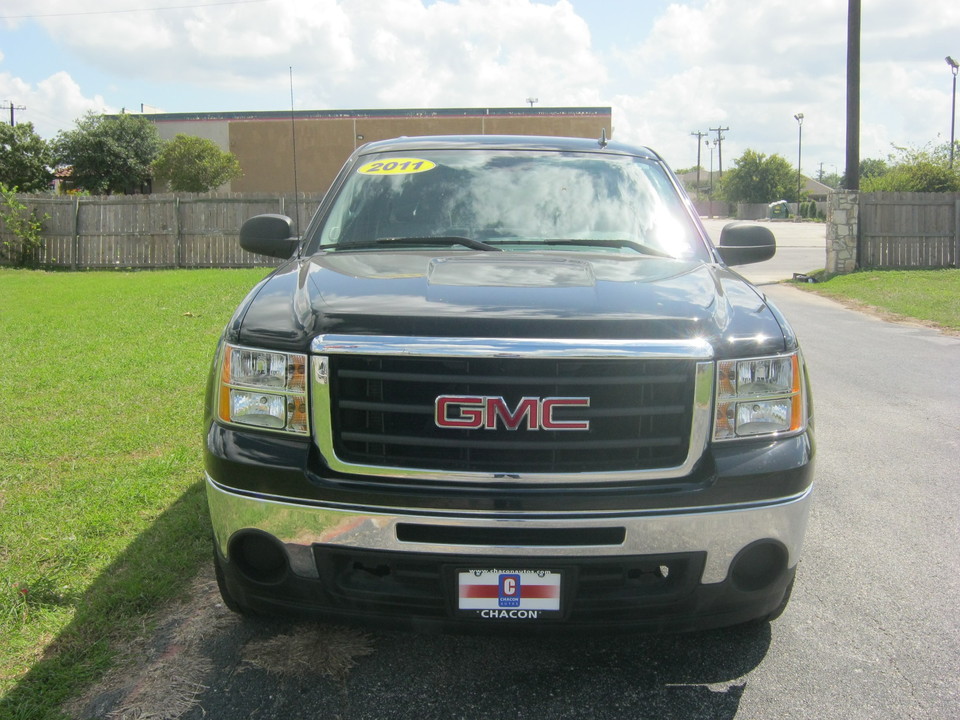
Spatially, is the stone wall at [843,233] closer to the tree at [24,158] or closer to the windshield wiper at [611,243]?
the windshield wiper at [611,243]

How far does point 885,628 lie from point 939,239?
1953 centimetres

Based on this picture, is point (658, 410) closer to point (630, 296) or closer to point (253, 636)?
point (630, 296)

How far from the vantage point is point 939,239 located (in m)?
20.1

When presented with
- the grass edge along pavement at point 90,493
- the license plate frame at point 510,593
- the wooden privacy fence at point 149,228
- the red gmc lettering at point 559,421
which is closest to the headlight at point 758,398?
the red gmc lettering at point 559,421

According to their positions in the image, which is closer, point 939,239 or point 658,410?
point 658,410

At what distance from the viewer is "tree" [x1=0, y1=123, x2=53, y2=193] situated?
42.9 metres

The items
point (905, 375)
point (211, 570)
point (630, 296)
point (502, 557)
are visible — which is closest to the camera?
point (502, 557)

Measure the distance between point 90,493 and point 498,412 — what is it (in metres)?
2.93

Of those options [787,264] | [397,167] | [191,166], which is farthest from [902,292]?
[191,166]

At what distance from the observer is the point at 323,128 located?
4388 centimetres

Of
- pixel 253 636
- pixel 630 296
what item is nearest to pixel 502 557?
pixel 630 296

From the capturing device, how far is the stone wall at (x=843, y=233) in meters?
19.4

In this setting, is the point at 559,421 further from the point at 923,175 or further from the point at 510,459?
the point at 923,175

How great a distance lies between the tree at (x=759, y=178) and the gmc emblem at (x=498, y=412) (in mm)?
92607
